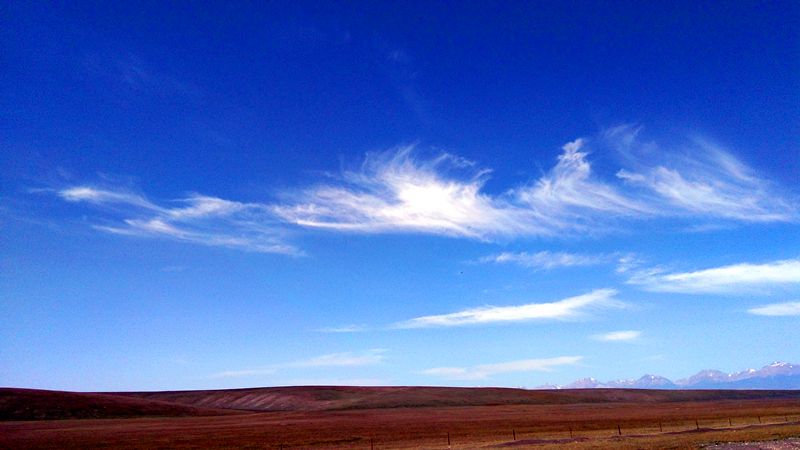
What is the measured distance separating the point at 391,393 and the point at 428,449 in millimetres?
148011

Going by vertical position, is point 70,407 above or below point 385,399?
above

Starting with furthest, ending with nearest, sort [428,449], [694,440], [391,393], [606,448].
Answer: [391,393] < [428,449] < [694,440] < [606,448]

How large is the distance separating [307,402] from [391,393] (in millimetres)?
28836

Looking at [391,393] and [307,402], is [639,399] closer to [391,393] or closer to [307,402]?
[391,393]

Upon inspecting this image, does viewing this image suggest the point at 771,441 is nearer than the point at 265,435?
Yes

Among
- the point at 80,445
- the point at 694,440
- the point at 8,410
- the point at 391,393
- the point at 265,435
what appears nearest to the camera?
the point at 694,440

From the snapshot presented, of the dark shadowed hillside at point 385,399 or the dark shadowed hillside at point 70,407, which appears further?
the dark shadowed hillside at point 385,399

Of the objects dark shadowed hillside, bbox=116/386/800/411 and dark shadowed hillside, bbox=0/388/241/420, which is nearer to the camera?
dark shadowed hillside, bbox=0/388/241/420

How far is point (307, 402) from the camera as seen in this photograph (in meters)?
178

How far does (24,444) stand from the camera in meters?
64.7

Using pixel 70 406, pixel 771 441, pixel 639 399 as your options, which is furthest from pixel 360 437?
pixel 639 399

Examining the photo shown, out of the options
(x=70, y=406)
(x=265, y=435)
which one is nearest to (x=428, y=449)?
(x=265, y=435)

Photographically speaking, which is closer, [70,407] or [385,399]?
[70,407]

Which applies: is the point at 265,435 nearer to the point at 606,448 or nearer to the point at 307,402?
the point at 606,448
